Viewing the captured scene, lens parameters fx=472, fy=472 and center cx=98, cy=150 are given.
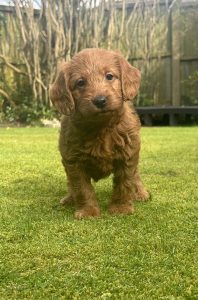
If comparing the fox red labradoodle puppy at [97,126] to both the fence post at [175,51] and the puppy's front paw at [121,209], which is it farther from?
the fence post at [175,51]

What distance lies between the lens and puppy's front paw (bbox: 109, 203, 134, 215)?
3139 millimetres

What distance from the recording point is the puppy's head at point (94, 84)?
9.18 feet

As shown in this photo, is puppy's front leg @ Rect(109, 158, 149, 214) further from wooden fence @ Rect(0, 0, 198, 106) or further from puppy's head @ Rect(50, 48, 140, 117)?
wooden fence @ Rect(0, 0, 198, 106)

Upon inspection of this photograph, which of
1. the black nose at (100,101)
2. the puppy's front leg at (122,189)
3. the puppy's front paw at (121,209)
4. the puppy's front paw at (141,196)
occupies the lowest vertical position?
the puppy's front paw at (141,196)

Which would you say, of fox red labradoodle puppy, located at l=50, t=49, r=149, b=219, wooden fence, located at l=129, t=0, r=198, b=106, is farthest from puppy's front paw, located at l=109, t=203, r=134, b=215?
wooden fence, located at l=129, t=0, r=198, b=106

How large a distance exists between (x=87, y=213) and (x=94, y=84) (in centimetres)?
84

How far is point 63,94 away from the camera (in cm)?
301

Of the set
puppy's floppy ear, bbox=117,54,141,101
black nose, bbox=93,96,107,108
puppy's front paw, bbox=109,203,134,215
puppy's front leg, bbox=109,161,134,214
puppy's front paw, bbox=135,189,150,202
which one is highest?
puppy's floppy ear, bbox=117,54,141,101

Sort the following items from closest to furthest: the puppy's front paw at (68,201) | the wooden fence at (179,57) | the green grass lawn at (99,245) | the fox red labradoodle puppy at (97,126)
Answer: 1. the green grass lawn at (99,245)
2. the fox red labradoodle puppy at (97,126)
3. the puppy's front paw at (68,201)
4. the wooden fence at (179,57)

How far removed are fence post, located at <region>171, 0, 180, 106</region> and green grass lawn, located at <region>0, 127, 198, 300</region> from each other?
8.48 metres

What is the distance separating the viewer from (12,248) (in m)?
2.48

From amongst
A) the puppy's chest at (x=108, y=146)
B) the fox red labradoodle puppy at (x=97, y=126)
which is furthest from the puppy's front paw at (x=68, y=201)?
the puppy's chest at (x=108, y=146)

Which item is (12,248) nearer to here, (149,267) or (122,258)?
(122,258)

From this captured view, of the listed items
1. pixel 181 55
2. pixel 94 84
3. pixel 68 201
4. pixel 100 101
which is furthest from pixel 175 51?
pixel 100 101
